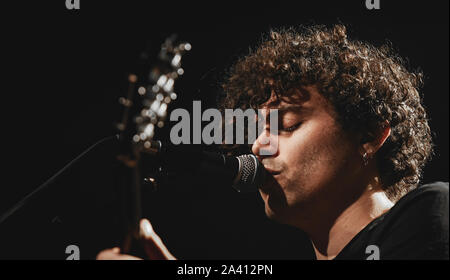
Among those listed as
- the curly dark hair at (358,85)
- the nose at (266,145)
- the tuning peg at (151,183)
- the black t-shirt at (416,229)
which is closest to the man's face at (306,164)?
the nose at (266,145)

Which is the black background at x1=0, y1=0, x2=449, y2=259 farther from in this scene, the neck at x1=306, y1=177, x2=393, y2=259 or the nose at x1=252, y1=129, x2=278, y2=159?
the neck at x1=306, y1=177, x2=393, y2=259

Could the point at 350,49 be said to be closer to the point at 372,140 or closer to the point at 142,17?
the point at 372,140

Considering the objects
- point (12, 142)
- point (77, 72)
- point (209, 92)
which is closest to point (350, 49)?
point (209, 92)

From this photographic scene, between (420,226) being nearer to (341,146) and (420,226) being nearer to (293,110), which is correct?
(341,146)

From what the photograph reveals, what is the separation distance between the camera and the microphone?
1.24m

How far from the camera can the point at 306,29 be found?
2.37 metres

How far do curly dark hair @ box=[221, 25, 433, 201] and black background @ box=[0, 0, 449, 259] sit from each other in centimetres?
26

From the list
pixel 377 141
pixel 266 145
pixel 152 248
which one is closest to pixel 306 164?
pixel 266 145

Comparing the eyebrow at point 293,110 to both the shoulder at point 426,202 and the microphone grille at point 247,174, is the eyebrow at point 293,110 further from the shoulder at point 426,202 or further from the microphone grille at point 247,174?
the shoulder at point 426,202

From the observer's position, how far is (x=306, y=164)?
1.67 meters

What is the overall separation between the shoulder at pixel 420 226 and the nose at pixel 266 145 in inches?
20.8

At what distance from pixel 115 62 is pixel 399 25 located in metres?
1.74

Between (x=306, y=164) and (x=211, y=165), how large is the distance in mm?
520

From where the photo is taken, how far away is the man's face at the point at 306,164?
1667mm
